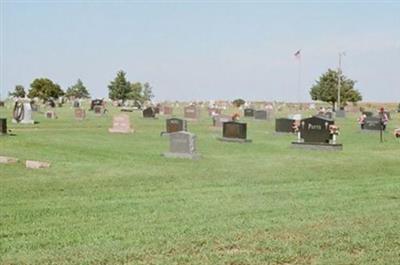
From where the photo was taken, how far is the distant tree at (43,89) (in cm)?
9869

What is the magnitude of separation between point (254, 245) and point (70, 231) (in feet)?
7.63

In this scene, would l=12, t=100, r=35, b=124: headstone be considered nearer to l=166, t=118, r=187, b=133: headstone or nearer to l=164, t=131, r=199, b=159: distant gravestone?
l=166, t=118, r=187, b=133: headstone

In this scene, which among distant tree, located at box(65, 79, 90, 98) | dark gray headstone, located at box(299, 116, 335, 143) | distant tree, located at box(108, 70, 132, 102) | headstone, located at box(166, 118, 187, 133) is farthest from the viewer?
distant tree, located at box(65, 79, 90, 98)

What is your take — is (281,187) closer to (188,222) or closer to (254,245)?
(188,222)

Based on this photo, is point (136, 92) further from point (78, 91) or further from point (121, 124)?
point (121, 124)

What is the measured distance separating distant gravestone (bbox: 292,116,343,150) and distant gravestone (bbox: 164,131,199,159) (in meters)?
5.79

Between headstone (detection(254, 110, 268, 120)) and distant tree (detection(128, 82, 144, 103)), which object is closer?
headstone (detection(254, 110, 268, 120))

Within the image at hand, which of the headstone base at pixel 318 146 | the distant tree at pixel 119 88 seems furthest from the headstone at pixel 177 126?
the distant tree at pixel 119 88

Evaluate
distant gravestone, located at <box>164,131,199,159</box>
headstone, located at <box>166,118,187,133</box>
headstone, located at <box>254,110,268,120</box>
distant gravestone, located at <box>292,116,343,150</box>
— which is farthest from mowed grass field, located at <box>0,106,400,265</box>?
headstone, located at <box>254,110,268,120</box>

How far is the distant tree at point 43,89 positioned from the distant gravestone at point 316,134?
266 feet

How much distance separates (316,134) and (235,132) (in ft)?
13.6

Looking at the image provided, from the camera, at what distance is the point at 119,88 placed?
98.3 m

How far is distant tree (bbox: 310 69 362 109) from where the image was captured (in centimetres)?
8238

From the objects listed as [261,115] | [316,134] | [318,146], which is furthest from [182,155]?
[261,115]
